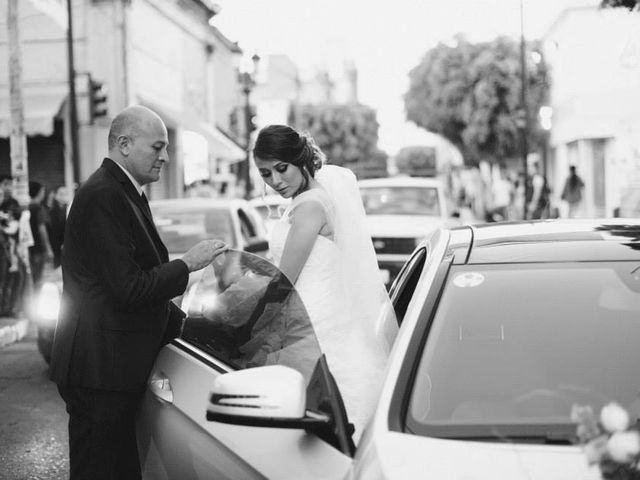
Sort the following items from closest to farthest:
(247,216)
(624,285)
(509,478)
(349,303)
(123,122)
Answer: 1. (509,478)
2. (624,285)
3. (123,122)
4. (349,303)
5. (247,216)

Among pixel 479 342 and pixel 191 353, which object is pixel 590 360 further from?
pixel 191 353

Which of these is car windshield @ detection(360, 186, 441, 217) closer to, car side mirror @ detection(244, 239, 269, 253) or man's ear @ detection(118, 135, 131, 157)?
car side mirror @ detection(244, 239, 269, 253)

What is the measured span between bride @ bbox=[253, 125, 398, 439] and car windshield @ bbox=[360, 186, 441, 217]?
37.9 feet

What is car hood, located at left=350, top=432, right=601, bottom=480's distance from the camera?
Answer: 2.38m

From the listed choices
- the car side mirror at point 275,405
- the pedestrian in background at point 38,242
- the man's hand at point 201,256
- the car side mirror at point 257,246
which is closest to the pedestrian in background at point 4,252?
the pedestrian in background at point 38,242

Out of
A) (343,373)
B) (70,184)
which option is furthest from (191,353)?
(70,184)

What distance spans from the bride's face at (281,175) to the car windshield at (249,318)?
79 cm

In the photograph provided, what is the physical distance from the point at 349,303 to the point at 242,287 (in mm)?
774

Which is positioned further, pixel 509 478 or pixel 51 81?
pixel 51 81

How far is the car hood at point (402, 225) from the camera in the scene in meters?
15.0

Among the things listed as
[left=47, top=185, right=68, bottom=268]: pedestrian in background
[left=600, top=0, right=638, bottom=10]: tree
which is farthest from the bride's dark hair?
[left=47, top=185, right=68, bottom=268]: pedestrian in background

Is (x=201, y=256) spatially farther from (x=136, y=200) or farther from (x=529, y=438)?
(x=529, y=438)

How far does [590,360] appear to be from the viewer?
3047mm

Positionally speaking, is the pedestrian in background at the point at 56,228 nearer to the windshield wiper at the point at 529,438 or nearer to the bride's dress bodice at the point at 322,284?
the bride's dress bodice at the point at 322,284
